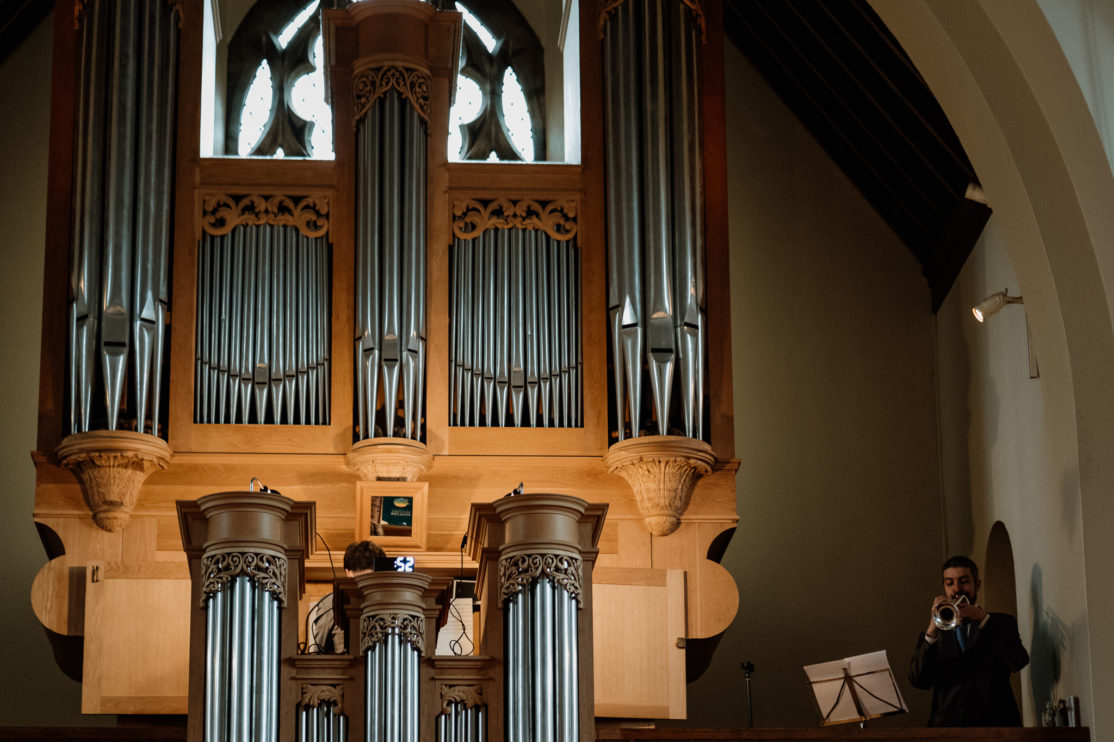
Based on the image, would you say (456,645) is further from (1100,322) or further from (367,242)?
(1100,322)

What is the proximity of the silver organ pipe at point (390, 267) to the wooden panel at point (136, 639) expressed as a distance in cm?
124

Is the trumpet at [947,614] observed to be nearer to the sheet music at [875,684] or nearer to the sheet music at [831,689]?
the sheet music at [875,684]

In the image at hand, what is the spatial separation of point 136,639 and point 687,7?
4530mm

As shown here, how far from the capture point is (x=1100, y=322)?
24.2ft

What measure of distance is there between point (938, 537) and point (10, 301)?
5.91 metres

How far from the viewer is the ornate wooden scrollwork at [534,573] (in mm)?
6848

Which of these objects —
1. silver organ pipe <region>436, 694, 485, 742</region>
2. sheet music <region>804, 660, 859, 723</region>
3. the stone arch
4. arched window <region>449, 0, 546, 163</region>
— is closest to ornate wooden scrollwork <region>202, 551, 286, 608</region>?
silver organ pipe <region>436, 694, 485, 742</region>

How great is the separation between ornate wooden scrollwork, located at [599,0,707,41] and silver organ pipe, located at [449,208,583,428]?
1.40m

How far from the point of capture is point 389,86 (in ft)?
31.4

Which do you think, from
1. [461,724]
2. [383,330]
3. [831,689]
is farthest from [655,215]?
[461,724]

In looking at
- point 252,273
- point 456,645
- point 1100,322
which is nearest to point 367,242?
point 252,273

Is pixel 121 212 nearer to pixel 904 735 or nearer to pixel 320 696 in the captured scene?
pixel 320 696

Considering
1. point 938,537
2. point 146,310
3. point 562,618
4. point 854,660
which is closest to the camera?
point 562,618

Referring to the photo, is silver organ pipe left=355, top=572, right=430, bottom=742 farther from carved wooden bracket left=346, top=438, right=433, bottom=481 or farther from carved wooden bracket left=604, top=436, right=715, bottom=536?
carved wooden bracket left=604, top=436, right=715, bottom=536
